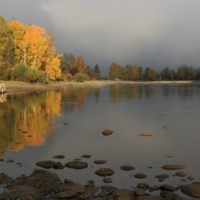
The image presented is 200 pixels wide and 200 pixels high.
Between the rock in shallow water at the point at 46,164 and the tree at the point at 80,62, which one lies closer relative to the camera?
the rock in shallow water at the point at 46,164

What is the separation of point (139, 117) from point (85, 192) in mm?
11925

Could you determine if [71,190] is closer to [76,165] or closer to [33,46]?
[76,165]

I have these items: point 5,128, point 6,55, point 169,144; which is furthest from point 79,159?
point 6,55

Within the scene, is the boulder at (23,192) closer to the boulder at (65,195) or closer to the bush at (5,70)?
the boulder at (65,195)

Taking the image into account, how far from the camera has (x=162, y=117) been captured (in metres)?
17.7

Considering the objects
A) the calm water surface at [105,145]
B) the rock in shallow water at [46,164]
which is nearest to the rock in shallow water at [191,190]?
the calm water surface at [105,145]

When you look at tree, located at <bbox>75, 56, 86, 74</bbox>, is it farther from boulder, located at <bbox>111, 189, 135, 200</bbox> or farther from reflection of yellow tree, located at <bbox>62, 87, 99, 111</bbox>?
boulder, located at <bbox>111, 189, 135, 200</bbox>

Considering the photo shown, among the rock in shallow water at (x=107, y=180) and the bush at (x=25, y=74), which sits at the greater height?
the bush at (x=25, y=74)

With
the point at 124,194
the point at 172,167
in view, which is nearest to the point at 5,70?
the point at 172,167

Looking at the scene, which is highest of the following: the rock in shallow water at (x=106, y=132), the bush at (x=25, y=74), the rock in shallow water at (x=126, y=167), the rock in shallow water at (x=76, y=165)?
the bush at (x=25, y=74)

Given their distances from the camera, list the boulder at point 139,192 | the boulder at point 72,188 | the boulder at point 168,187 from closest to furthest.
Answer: the boulder at point 139,192 < the boulder at point 72,188 < the boulder at point 168,187

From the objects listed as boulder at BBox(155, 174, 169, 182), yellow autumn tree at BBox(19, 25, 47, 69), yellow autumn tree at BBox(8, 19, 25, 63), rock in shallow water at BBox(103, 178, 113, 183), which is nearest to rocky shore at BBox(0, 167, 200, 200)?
rock in shallow water at BBox(103, 178, 113, 183)

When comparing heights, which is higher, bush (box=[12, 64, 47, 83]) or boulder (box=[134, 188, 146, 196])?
bush (box=[12, 64, 47, 83])

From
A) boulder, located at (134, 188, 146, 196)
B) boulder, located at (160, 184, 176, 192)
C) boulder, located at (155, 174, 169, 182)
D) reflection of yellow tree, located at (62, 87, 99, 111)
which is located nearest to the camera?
boulder, located at (134, 188, 146, 196)
